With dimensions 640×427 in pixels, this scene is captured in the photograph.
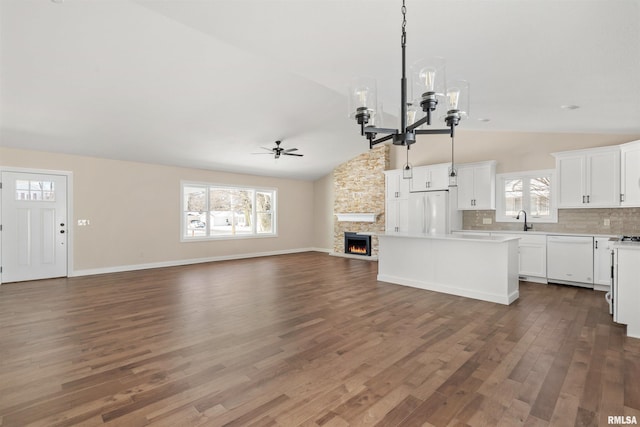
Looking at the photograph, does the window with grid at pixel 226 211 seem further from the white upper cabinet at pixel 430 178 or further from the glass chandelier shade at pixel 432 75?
the glass chandelier shade at pixel 432 75

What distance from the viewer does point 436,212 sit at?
23.9 feet

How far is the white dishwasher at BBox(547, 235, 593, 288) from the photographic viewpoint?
532 centimetres

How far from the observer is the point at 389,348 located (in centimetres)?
298

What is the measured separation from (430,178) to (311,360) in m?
5.94

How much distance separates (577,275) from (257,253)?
771 cm

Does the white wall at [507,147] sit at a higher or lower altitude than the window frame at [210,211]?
higher

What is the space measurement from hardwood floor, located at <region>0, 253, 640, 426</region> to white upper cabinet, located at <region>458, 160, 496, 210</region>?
2407 mm

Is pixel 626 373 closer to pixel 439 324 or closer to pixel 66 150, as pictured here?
pixel 439 324

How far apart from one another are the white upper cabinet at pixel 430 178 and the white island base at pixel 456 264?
7.92ft

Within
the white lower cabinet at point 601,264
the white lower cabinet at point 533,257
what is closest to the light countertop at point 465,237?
the white lower cabinet at point 533,257

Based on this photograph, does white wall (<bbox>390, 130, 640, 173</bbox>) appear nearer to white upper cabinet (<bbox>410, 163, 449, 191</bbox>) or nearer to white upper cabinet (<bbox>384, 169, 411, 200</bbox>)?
white upper cabinet (<bbox>410, 163, 449, 191</bbox>)

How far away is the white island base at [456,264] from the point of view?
178 inches

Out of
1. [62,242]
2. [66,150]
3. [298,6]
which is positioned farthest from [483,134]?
[62,242]

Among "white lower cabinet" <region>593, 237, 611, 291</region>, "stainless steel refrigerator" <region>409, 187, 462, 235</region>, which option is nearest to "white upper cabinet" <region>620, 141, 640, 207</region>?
"white lower cabinet" <region>593, 237, 611, 291</region>
